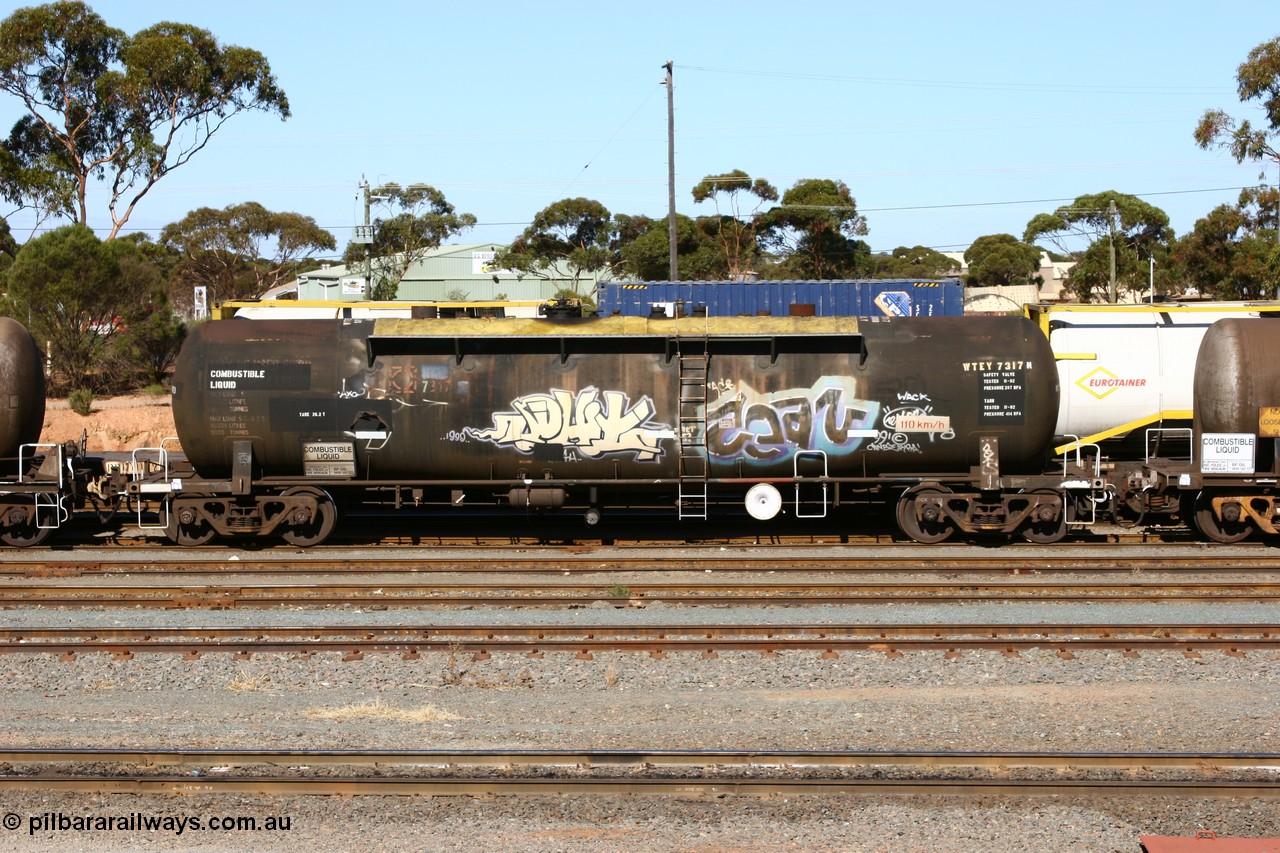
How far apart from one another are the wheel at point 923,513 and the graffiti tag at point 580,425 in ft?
13.1

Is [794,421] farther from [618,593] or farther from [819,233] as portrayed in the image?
[819,233]

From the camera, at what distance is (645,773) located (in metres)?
8.45

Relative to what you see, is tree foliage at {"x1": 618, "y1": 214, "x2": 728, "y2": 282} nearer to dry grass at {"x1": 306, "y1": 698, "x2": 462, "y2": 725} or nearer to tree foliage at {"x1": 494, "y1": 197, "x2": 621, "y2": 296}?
tree foliage at {"x1": 494, "y1": 197, "x2": 621, "y2": 296}

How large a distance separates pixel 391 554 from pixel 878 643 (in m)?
8.34

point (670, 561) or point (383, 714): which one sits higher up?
point (670, 561)

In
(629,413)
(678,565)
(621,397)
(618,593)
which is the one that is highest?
(621,397)

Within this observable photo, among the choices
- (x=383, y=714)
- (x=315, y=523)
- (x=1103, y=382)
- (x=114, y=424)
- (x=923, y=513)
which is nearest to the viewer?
(x=383, y=714)

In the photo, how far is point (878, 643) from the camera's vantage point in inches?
469

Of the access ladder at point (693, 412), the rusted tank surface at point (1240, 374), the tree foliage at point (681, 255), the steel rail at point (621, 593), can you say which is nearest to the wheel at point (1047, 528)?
the steel rail at point (621, 593)

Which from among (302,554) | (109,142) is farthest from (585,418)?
(109,142)

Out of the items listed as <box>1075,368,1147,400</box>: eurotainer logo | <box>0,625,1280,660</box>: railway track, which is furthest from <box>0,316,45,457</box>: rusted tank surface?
<box>1075,368,1147,400</box>: eurotainer logo

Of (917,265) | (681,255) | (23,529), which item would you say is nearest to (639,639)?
(23,529)

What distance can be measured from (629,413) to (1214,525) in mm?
9490

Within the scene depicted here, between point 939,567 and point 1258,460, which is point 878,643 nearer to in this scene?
point 939,567
